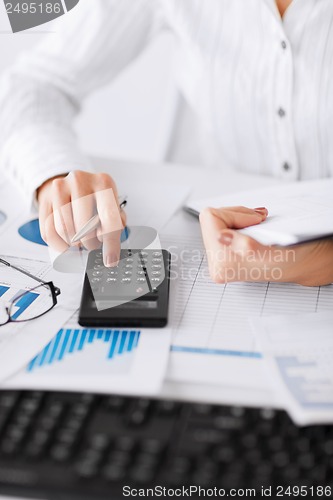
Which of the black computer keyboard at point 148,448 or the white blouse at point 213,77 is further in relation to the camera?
the white blouse at point 213,77

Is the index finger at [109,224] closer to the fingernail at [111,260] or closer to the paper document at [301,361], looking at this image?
the fingernail at [111,260]

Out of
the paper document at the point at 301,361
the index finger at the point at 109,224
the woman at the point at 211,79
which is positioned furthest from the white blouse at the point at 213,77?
the paper document at the point at 301,361

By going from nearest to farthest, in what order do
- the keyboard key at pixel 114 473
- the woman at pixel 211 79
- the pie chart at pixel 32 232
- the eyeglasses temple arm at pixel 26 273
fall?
the keyboard key at pixel 114 473
the eyeglasses temple arm at pixel 26 273
the pie chart at pixel 32 232
the woman at pixel 211 79

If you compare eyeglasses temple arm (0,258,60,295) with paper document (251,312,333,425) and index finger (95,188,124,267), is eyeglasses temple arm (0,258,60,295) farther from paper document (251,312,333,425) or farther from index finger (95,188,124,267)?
paper document (251,312,333,425)

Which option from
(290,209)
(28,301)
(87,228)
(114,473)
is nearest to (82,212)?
(87,228)

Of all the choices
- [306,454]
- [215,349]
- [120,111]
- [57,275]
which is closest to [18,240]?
[57,275]

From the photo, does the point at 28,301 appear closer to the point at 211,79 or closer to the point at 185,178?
the point at 185,178

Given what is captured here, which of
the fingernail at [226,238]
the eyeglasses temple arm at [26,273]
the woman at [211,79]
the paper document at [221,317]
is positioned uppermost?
the woman at [211,79]

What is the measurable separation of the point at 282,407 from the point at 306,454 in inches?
1.9

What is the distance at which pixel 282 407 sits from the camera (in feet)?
1.50

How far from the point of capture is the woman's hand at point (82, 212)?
0.67 meters

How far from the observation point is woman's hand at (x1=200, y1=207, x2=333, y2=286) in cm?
58

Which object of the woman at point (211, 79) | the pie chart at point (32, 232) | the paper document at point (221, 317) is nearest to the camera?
the paper document at point (221, 317)

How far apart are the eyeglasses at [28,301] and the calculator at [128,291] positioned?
0.04 meters
